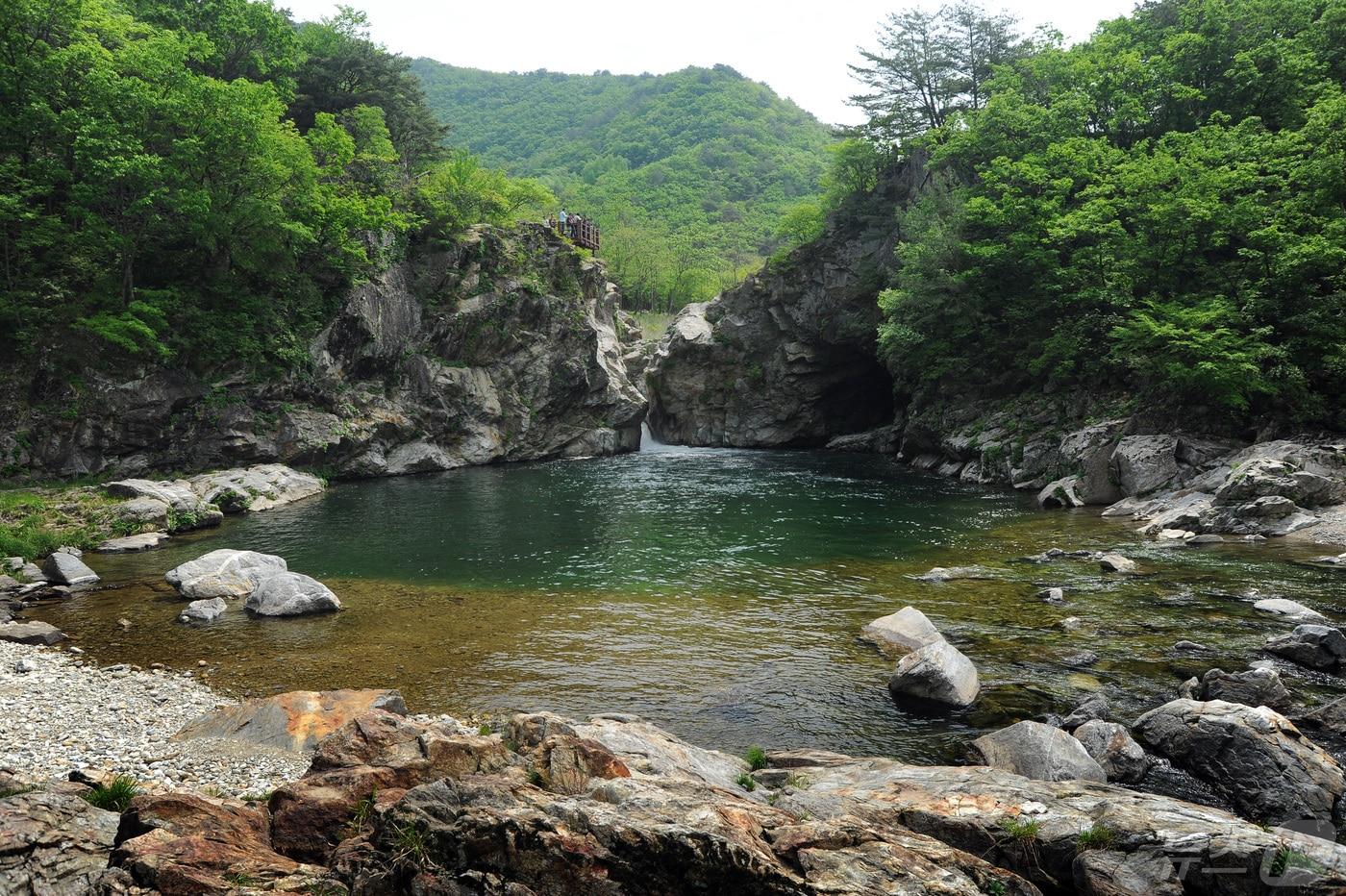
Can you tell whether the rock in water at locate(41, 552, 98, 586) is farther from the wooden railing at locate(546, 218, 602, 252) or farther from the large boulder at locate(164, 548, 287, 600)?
the wooden railing at locate(546, 218, 602, 252)

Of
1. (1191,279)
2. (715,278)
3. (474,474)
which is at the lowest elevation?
(474,474)

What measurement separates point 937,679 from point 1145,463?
71.6ft

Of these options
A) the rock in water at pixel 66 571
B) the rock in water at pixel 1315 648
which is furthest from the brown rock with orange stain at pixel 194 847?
the rock in water at pixel 66 571

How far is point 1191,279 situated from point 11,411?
161 ft

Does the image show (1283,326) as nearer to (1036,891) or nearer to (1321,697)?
(1321,697)

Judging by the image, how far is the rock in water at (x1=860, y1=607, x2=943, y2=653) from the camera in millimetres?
13898

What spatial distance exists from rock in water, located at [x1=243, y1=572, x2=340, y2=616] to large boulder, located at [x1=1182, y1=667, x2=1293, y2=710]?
16769mm

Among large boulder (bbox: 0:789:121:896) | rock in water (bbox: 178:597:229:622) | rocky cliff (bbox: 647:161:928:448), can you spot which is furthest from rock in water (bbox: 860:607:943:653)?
rocky cliff (bbox: 647:161:928:448)

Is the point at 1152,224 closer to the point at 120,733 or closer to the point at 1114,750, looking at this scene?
the point at 1114,750

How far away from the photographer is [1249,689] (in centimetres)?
1062

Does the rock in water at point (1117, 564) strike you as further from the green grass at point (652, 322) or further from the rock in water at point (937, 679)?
the green grass at point (652, 322)

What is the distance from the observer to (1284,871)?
19.5ft

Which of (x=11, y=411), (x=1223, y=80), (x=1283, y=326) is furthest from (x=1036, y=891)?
(x=1223, y=80)

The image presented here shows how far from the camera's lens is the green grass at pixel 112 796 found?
6625mm
